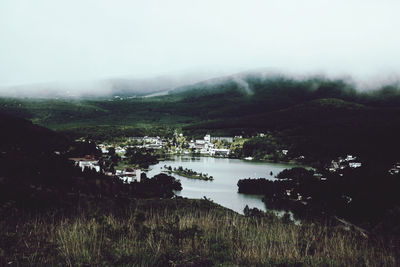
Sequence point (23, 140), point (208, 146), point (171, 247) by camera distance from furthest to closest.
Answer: point (208, 146)
point (23, 140)
point (171, 247)

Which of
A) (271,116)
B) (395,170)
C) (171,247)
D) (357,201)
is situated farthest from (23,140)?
(271,116)

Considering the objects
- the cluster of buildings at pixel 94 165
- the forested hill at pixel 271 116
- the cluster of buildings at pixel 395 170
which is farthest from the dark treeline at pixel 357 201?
the forested hill at pixel 271 116

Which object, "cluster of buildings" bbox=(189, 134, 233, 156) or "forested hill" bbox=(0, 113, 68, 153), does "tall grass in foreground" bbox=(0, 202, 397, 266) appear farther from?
"cluster of buildings" bbox=(189, 134, 233, 156)

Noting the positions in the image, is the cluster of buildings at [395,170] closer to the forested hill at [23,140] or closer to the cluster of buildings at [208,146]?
the forested hill at [23,140]

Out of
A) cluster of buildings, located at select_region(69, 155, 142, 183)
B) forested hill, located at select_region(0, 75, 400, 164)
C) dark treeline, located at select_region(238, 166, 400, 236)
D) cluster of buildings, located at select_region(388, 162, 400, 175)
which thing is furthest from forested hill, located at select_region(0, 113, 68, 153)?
forested hill, located at select_region(0, 75, 400, 164)

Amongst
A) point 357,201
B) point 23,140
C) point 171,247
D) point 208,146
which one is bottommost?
point 208,146

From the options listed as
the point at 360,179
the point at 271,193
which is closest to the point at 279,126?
the point at 271,193

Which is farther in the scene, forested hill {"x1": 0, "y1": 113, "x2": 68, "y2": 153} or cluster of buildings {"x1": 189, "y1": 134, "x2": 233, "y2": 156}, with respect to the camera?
cluster of buildings {"x1": 189, "y1": 134, "x2": 233, "y2": 156}

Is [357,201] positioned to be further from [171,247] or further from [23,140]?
[23,140]

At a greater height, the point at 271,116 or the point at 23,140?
the point at 23,140
